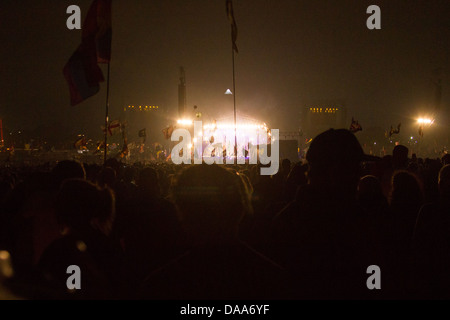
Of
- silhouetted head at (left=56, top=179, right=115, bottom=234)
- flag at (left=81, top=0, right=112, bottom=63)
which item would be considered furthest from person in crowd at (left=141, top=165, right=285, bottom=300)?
flag at (left=81, top=0, right=112, bottom=63)

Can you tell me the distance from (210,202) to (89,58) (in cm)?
761

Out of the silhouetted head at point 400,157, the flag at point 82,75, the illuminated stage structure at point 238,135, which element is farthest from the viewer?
the illuminated stage structure at point 238,135

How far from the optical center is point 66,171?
160 inches

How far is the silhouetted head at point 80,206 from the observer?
8.27 feet

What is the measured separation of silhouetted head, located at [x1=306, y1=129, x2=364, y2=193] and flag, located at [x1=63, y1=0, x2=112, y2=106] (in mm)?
7219

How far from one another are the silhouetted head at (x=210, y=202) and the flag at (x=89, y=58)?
7176mm

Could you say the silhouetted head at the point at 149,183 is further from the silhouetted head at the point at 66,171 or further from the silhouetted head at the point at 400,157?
the silhouetted head at the point at 400,157

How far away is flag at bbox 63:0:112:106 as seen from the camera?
26.9 ft

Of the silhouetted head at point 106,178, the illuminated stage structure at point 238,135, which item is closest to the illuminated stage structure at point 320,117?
the illuminated stage structure at point 238,135

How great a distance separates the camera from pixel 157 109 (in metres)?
112

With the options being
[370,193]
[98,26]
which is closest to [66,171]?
[370,193]

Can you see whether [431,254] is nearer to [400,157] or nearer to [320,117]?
[400,157]

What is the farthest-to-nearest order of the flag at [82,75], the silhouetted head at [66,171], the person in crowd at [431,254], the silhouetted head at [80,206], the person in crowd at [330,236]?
the flag at [82,75] → the silhouetted head at [66,171] → the person in crowd at [431,254] → the silhouetted head at [80,206] → the person in crowd at [330,236]

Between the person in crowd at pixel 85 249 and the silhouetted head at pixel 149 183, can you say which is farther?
the silhouetted head at pixel 149 183
